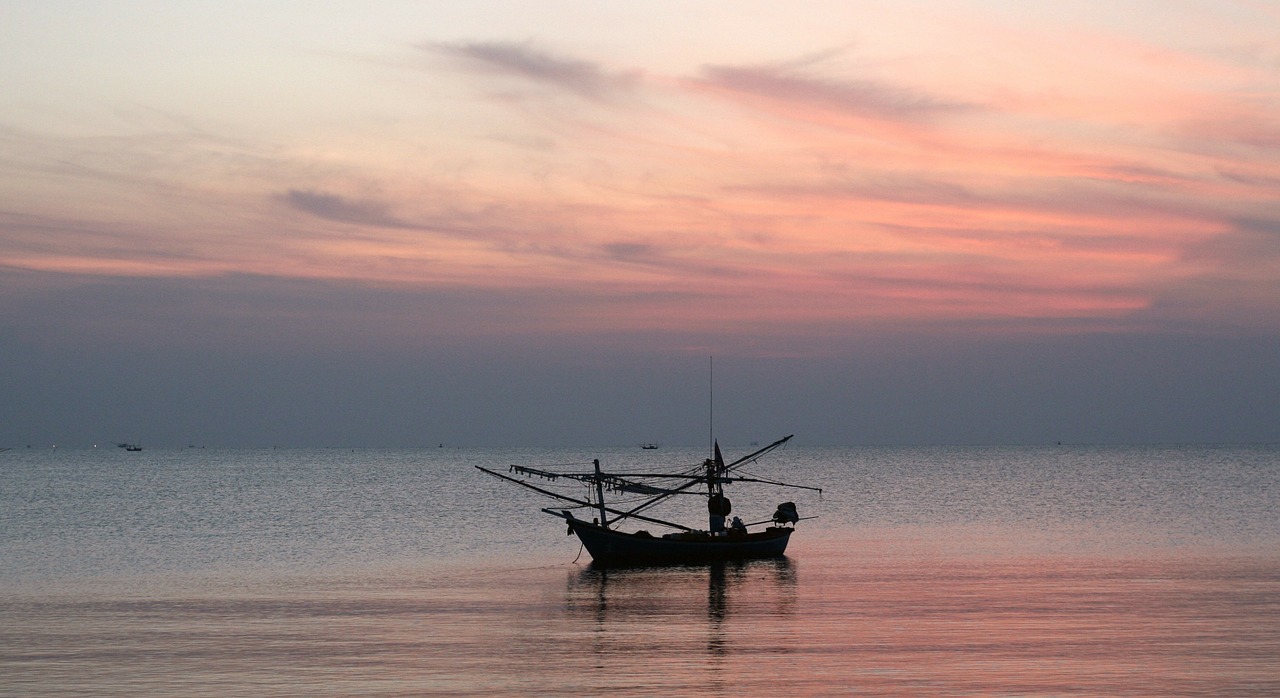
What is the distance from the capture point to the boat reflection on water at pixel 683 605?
3023 centimetres

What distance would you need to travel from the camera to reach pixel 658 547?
50.1m

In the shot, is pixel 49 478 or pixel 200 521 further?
pixel 49 478

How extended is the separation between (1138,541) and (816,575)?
20.9 metres

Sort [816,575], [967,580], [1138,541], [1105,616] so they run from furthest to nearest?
1. [1138,541]
2. [816,575]
3. [967,580]
4. [1105,616]

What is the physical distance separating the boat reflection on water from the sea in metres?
0.16

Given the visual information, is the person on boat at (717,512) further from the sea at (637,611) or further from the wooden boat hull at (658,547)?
the sea at (637,611)

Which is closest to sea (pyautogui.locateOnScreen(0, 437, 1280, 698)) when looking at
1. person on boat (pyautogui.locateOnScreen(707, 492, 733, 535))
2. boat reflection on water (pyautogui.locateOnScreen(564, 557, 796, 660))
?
boat reflection on water (pyautogui.locateOnScreen(564, 557, 796, 660))

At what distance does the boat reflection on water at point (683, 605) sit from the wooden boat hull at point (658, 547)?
68 centimetres

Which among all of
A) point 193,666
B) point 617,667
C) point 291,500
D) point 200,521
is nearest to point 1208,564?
point 617,667

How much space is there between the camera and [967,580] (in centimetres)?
4203

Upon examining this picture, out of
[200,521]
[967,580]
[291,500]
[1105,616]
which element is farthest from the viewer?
[291,500]

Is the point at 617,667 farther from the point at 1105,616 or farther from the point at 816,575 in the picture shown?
the point at 816,575

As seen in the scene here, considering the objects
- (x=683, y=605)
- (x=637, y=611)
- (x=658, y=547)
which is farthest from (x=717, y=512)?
(x=637, y=611)

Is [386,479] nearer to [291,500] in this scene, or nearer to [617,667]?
[291,500]
